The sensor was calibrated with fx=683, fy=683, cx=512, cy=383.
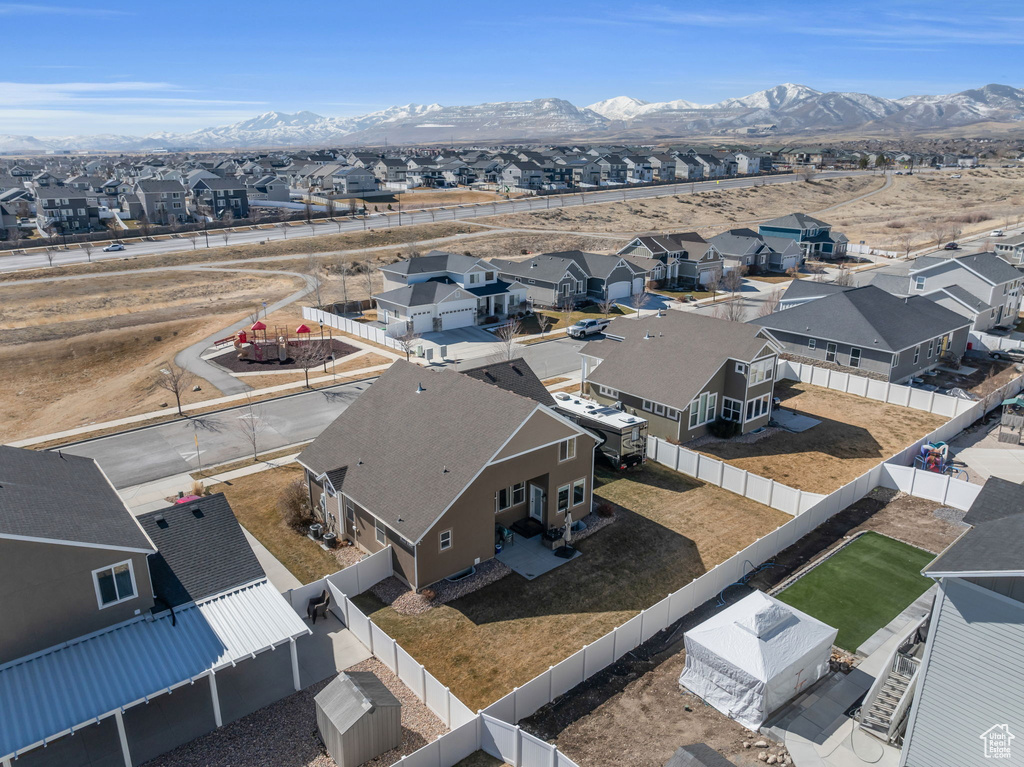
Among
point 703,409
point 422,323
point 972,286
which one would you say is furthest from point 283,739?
point 972,286

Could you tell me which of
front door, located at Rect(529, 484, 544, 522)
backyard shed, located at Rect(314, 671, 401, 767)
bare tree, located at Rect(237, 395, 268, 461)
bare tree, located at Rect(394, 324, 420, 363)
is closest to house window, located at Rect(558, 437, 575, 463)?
front door, located at Rect(529, 484, 544, 522)

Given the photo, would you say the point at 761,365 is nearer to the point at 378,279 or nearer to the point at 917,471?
the point at 917,471

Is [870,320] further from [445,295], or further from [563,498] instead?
[445,295]

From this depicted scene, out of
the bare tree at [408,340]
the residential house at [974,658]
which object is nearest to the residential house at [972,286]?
the bare tree at [408,340]

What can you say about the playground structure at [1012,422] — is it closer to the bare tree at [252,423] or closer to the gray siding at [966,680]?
the gray siding at [966,680]

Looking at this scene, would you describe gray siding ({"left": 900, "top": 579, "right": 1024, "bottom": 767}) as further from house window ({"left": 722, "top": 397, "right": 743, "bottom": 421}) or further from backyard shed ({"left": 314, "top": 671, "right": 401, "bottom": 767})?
house window ({"left": 722, "top": 397, "right": 743, "bottom": 421})

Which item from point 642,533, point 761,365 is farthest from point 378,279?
point 642,533

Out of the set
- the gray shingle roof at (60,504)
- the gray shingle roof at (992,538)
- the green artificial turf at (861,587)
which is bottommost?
the green artificial turf at (861,587)
